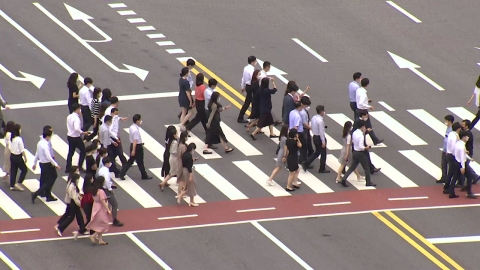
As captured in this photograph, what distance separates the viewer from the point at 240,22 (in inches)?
1839

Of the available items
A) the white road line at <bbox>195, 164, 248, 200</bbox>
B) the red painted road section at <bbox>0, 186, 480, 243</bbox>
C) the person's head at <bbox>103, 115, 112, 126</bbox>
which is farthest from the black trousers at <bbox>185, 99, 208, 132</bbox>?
the red painted road section at <bbox>0, 186, 480, 243</bbox>

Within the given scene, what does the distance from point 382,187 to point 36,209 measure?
881 cm

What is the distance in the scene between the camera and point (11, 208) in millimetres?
33562

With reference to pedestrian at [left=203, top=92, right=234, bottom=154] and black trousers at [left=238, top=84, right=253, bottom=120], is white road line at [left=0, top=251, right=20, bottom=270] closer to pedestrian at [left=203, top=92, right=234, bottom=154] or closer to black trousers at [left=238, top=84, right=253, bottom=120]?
pedestrian at [left=203, top=92, right=234, bottom=154]

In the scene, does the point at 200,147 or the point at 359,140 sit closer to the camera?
the point at 359,140

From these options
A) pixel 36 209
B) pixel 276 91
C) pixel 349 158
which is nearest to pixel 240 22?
pixel 276 91

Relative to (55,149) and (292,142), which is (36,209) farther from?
(292,142)

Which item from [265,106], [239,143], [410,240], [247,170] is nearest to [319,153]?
[247,170]

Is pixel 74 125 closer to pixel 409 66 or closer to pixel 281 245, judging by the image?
pixel 281 245

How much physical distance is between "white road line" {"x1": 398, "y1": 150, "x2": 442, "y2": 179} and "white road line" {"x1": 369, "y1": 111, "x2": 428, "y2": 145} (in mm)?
741

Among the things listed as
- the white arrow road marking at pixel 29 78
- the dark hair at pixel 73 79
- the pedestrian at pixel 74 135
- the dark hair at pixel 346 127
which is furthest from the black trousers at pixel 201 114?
the white arrow road marking at pixel 29 78

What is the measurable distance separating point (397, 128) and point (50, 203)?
35.1 ft

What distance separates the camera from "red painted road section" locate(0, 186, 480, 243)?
3262 centimetres

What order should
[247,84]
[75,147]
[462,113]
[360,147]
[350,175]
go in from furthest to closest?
[462,113], [247,84], [350,175], [75,147], [360,147]
